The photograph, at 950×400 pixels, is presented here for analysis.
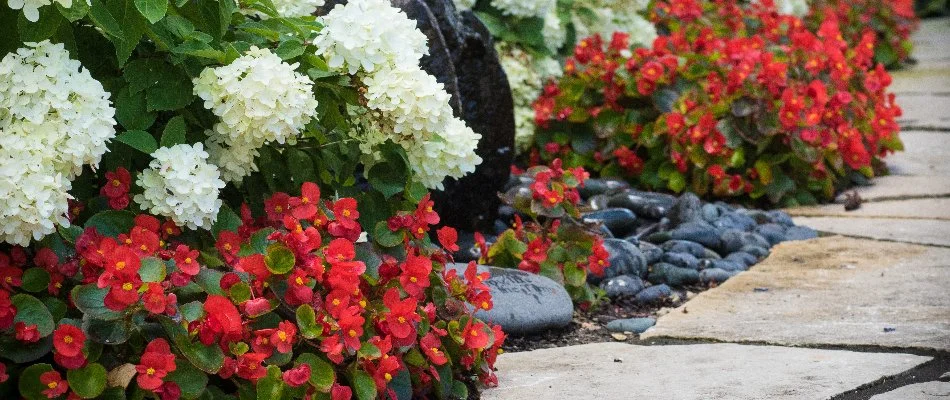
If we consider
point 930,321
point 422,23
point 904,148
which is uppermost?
point 422,23

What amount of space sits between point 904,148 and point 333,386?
14.0 ft

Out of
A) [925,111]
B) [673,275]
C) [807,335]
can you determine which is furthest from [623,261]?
[925,111]

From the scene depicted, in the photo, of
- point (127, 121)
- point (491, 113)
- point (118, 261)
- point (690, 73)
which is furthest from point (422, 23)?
point (690, 73)

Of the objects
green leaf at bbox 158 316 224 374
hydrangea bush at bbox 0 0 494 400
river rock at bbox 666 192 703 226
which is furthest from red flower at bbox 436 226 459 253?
river rock at bbox 666 192 703 226

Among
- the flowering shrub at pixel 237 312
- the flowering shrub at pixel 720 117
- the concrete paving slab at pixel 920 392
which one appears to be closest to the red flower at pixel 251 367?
the flowering shrub at pixel 237 312

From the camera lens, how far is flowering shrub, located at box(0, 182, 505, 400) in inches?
72.0

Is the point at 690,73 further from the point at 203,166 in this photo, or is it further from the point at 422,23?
the point at 203,166

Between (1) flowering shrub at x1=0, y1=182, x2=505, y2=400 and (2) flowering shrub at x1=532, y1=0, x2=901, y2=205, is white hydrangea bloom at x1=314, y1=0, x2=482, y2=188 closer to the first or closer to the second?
(1) flowering shrub at x1=0, y1=182, x2=505, y2=400

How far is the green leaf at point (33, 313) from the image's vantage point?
1.81 meters

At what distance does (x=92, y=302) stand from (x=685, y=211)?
2.70m

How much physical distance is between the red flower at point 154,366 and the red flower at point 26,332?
6.5 inches

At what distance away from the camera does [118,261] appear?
1843mm

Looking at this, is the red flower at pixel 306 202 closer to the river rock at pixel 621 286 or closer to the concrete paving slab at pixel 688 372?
the concrete paving slab at pixel 688 372

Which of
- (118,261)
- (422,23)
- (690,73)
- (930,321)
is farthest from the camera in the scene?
(690,73)
